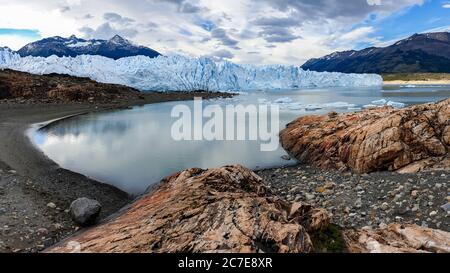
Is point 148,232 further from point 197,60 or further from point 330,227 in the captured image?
point 197,60

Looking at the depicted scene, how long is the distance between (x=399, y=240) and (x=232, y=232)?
2.72 m

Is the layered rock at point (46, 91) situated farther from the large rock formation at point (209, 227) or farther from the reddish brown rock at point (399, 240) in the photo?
the reddish brown rock at point (399, 240)

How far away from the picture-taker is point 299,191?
33.3 ft

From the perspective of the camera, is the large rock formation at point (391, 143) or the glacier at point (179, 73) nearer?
the large rock formation at point (391, 143)

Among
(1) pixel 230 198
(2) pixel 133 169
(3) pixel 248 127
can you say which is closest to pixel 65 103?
(3) pixel 248 127

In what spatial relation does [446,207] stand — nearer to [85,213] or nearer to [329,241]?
[329,241]

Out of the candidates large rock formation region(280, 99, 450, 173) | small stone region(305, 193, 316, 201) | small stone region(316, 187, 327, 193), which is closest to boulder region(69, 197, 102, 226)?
small stone region(305, 193, 316, 201)

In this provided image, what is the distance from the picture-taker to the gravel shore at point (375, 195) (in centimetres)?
751

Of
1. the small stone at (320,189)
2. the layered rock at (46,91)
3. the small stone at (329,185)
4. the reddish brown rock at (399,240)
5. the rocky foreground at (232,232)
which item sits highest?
the layered rock at (46,91)

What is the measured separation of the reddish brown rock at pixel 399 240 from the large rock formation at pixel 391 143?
204 inches

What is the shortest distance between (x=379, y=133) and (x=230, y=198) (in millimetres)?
7648

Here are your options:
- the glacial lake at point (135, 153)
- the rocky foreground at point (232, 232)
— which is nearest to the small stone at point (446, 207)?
the rocky foreground at point (232, 232)

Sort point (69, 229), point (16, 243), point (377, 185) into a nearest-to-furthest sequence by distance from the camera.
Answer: point (16, 243), point (69, 229), point (377, 185)

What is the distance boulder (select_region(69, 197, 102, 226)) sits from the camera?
306 inches
